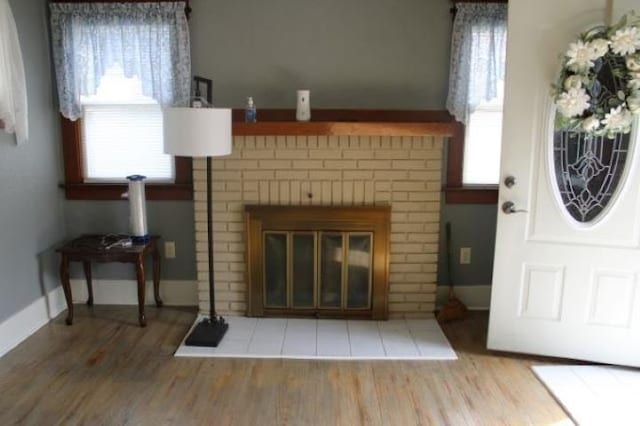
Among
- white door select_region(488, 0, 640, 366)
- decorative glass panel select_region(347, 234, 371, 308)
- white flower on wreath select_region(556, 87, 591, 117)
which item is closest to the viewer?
white flower on wreath select_region(556, 87, 591, 117)

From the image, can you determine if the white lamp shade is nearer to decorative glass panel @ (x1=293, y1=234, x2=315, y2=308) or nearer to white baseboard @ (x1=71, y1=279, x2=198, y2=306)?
decorative glass panel @ (x1=293, y1=234, x2=315, y2=308)

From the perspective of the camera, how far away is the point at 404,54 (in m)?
3.52

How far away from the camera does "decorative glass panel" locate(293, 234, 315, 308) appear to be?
3545mm

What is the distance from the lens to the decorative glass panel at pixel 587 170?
9.30ft

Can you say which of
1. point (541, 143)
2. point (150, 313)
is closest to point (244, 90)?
point (150, 313)

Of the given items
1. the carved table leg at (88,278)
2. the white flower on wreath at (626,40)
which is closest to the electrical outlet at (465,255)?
the white flower on wreath at (626,40)

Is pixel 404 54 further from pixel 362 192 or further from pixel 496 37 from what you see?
pixel 362 192

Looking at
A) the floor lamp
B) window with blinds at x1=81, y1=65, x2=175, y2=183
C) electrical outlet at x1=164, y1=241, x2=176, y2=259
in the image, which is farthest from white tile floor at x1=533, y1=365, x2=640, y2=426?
window with blinds at x1=81, y1=65, x2=175, y2=183

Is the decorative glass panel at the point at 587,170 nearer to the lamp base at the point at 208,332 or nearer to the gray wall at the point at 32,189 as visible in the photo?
the lamp base at the point at 208,332

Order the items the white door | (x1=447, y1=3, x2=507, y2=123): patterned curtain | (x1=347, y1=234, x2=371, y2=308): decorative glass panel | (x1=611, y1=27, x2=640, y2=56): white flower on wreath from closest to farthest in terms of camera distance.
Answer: (x1=611, y1=27, x2=640, y2=56): white flower on wreath → the white door → (x1=447, y1=3, x2=507, y2=123): patterned curtain → (x1=347, y1=234, x2=371, y2=308): decorative glass panel

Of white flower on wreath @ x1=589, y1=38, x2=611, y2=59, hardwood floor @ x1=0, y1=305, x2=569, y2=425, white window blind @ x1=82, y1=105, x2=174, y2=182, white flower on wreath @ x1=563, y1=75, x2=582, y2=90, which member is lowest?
hardwood floor @ x1=0, y1=305, x2=569, y2=425

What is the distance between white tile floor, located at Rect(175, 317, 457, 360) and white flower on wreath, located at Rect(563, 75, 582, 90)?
5.17 feet

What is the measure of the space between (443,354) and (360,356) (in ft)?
1.58

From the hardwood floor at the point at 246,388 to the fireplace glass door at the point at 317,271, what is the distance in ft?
2.07
